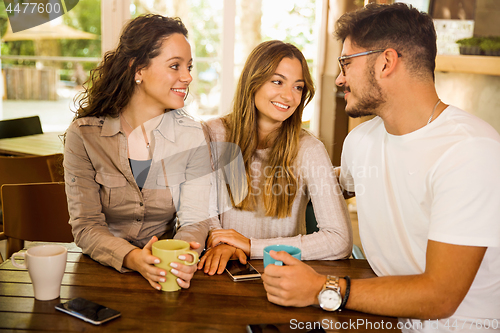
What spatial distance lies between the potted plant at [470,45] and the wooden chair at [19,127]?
11.3ft

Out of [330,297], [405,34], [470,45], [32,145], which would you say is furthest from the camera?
[470,45]

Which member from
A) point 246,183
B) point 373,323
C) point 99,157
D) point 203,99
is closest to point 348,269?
point 373,323

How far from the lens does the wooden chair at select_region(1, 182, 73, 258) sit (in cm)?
182

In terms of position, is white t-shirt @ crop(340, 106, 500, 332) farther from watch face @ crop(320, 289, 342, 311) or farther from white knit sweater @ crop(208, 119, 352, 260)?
watch face @ crop(320, 289, 342, 311)

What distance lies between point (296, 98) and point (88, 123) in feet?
2.64

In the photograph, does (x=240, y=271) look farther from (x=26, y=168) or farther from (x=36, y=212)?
(x=26, y=168)

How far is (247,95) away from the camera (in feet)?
6.05

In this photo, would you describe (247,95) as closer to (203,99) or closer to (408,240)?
(408,240)

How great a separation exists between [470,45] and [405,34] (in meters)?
2.47

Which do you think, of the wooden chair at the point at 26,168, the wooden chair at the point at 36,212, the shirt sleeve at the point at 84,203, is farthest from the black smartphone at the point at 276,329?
the wooden chair at the point at 26,168

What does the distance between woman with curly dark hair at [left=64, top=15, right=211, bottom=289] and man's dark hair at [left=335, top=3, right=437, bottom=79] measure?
72 centimetres

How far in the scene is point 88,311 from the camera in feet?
3.16

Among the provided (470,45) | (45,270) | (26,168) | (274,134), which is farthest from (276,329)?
(470,45)

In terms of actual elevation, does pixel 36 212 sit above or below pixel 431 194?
below
